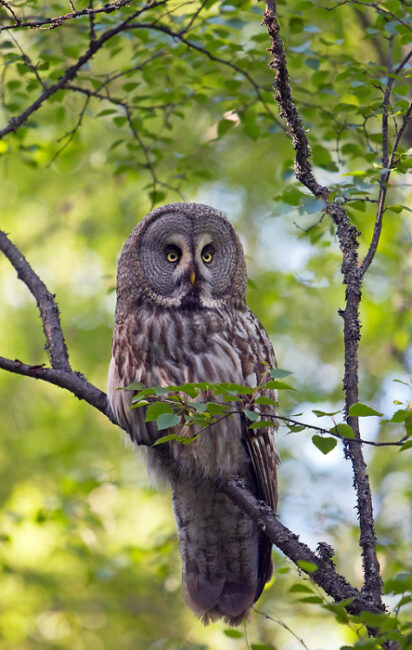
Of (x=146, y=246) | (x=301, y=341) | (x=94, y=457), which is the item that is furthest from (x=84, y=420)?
(x=146, y=246)

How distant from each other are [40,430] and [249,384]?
560 centimetres

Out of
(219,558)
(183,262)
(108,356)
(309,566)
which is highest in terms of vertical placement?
(108,356)

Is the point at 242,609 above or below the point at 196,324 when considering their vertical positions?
below

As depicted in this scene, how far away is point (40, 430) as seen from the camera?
893 cm

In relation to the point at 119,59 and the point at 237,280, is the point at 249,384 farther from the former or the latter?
the point at 119,59

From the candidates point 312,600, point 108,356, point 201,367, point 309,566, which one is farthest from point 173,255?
point 108,356

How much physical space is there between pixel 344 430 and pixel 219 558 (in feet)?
7.43

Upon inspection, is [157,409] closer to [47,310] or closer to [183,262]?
[47,310]

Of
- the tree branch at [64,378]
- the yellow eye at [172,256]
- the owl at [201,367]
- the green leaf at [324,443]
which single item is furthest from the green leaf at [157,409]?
the yellow eye at [172,256]

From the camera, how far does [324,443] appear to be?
225 centimetres

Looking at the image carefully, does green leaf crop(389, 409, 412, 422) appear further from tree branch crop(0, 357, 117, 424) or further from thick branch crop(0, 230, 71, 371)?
thick branch crop(0, 230, 71, 371)

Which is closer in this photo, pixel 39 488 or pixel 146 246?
pixel 146 246

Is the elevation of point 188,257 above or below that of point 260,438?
above

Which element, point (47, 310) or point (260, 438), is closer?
point (47, 310)
